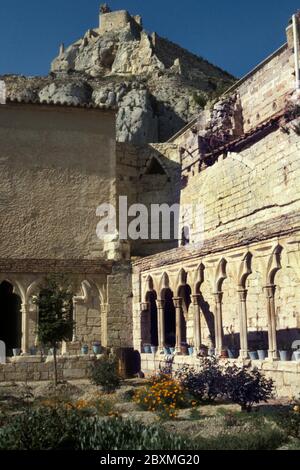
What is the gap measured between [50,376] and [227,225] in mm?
6967

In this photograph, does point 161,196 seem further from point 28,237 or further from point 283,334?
point 283,334

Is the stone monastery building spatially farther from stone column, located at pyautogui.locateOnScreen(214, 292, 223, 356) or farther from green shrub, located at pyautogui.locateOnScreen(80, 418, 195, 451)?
green shrub, located at pyautogui.locateOnScreen(80, 418, 195, 451)

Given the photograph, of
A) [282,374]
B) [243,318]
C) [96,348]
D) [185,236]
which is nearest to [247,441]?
[282,374]

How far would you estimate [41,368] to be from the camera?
52.2 ft

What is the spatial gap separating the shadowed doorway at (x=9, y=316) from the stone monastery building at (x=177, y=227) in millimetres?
43

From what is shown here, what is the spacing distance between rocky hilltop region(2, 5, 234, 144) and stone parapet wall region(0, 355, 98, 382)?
10.1m

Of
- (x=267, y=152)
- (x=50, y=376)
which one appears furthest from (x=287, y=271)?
(x=50, y=376)

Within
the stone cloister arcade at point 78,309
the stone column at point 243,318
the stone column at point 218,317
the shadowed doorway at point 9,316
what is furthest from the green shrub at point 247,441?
the shadowed doorway at point 9,316

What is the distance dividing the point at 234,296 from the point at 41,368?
18.2 feet

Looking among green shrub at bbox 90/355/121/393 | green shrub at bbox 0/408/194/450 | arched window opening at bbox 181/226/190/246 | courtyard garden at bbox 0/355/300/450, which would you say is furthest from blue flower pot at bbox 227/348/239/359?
arched window opening at bbox 181/226/190/246

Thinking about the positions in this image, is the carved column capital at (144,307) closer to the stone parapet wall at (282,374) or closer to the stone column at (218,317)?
the stone column at (218,317)

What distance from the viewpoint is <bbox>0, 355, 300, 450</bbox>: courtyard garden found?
6.54 m

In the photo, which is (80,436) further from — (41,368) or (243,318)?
(41,368)

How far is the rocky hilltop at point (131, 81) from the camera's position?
29.1 metres
